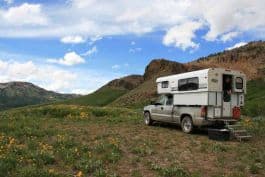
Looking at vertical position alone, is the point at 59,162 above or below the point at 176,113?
below

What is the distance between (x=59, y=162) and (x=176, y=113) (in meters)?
10.8

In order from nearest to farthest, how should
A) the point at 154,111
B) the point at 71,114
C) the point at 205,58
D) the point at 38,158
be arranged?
1. the point at 38,158
2. the point at 154,111
3. the point at 71,114
4. the point at 205,58

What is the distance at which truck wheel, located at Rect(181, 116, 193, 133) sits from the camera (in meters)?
22.6

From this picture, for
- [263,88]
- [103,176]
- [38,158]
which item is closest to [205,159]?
[103,176]

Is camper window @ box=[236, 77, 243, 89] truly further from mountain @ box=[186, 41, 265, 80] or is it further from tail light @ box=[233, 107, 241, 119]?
mountain @ box=[186, 41, 265, 80]

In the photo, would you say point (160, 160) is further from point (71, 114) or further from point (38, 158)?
point (71, 114)

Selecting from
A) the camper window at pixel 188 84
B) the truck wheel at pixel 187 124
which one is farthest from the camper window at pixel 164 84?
the truck wheel at pixel 187 124

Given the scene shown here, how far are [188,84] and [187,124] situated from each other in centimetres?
208

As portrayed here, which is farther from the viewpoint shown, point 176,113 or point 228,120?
point 176,113

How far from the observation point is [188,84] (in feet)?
73.8

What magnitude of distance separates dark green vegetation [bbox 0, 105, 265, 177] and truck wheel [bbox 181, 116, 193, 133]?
39cm

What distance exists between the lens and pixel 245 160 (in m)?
15.5

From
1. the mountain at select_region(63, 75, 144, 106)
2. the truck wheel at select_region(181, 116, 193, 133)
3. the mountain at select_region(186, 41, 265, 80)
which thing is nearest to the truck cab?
the truck wheel at select_region(181, 116, 193, 133)

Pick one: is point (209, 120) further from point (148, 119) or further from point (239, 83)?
point (148, 119)
